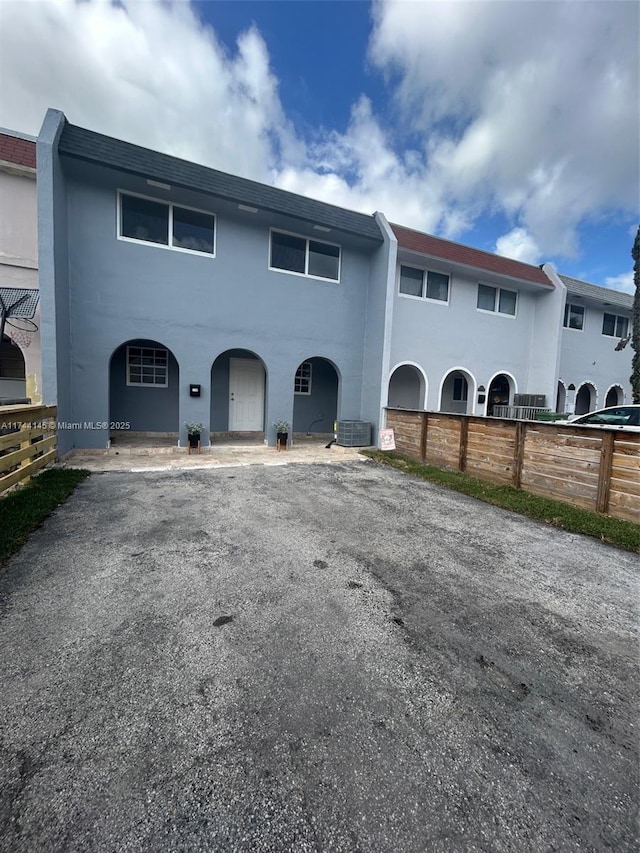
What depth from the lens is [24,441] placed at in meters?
5.19

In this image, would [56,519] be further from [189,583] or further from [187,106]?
[187,106]

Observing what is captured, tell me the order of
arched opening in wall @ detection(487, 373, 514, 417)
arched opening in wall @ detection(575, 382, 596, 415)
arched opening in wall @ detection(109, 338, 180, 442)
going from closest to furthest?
arched opening in wall @ detection(109, 338, 180, 442) < arched opening in wall @ detection(487, 373, 514, 417) < arched opening in wall @ detection(575, 382, 596, 415)

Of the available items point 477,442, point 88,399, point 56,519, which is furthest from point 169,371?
point 477,442

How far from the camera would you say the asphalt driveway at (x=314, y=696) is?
4.01 ft

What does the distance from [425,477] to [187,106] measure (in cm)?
1184

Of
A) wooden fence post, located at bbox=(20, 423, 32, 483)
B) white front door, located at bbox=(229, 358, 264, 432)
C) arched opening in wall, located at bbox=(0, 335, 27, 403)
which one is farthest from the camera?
white front door, located at bbox=(229, 358, 264, 432)

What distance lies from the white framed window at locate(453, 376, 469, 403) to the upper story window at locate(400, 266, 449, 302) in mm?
3776

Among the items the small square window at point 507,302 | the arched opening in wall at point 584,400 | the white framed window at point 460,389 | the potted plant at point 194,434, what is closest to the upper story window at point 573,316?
the arched opening in wall at point 584,400

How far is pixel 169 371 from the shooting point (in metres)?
10.2

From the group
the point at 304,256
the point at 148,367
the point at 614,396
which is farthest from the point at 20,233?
the point at 614,396

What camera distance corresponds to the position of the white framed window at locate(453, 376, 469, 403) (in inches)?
555

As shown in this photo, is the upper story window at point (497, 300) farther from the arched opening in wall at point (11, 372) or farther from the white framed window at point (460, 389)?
the arched opening in wall at point (11, 372)

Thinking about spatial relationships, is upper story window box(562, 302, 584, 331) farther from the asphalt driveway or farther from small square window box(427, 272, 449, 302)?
the asphalt driveway

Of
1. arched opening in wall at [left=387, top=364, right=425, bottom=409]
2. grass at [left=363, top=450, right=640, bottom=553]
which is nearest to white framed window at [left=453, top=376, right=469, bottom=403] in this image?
arched opening in wall at [left=387, top=364, right=425, bottom=409]
